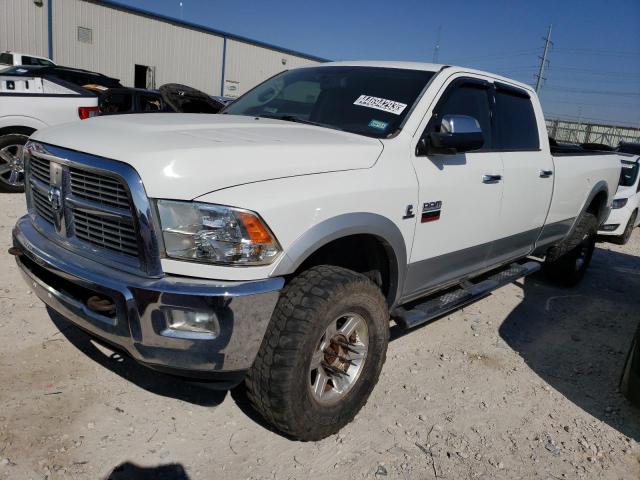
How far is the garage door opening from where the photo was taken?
27078 mm

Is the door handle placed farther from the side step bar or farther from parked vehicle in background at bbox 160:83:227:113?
parked vehicle in background at bbox 160:83:227:113

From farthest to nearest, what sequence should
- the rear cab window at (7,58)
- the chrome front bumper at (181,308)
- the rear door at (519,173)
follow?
the rear cab window at (7,58)
the rear door at (519,173)
the chrome front bumper at (181,308)

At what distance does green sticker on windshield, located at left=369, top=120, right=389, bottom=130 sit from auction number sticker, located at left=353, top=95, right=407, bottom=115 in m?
0.10

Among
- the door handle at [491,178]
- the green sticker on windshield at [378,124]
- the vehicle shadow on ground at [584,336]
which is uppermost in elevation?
the green sticker on windshield at [378,124]

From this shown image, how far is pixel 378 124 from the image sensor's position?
10.1ft

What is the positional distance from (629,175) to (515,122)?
5.88m

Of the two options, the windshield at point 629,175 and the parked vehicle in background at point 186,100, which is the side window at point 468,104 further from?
the windshield at point 629,175

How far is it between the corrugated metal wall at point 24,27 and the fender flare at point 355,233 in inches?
992

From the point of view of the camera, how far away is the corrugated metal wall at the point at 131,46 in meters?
23.9

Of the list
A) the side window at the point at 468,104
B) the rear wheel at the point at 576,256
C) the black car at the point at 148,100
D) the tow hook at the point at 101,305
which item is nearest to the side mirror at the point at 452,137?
the side window at the point at 468,104

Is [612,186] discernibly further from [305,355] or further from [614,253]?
[305,355]

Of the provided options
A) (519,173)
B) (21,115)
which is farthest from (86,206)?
(21,115)

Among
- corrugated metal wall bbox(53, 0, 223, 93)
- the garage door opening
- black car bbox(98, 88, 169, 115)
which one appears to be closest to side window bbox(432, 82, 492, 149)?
black car bbox(98, 88, 169, 115)

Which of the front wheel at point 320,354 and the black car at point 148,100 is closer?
the front wheel at point 320,354
